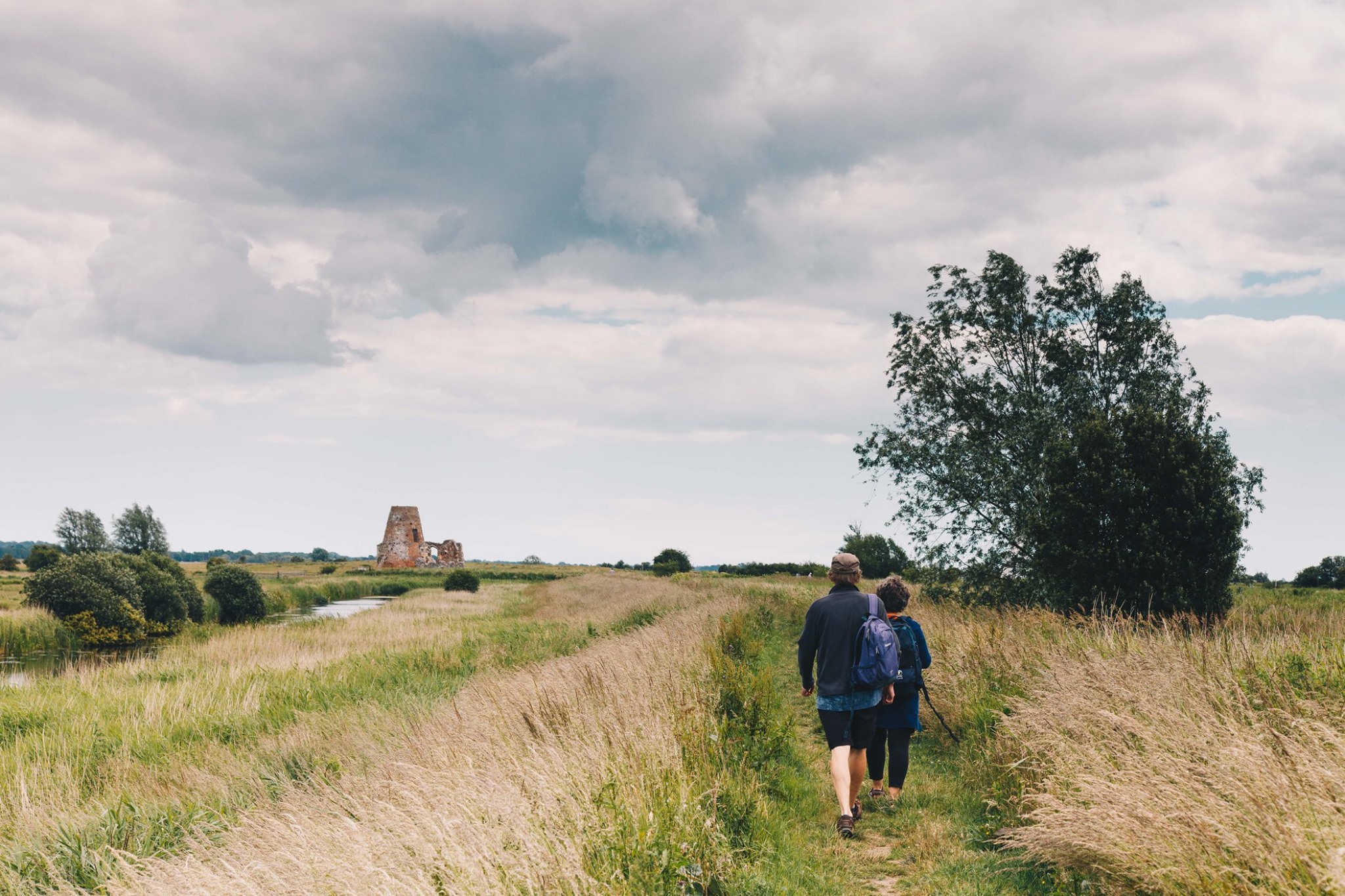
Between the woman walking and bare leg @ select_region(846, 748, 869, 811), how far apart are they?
1.77 ft

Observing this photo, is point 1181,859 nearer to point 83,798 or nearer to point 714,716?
point 714,716

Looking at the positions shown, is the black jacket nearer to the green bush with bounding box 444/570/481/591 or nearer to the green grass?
the green grass

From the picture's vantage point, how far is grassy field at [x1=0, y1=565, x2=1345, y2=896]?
410cm

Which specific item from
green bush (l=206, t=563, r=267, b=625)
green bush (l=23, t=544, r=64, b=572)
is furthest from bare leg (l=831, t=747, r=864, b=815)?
green bush (l=23, t=544, r=64, b=572)

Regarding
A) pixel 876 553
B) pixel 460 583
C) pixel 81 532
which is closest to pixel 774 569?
pixel 876 553

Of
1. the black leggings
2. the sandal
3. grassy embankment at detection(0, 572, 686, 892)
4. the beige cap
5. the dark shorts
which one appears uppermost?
the beige cap

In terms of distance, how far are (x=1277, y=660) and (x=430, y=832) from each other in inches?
291

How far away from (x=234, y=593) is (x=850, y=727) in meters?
38.0

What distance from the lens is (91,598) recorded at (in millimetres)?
27328

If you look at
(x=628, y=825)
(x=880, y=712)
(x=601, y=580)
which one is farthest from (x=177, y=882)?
(x=601, y=580)

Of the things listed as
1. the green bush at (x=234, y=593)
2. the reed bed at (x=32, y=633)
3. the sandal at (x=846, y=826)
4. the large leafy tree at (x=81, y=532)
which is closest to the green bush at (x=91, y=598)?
the reed bed at (x=32, y=633)

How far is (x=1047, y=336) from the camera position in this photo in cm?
2247

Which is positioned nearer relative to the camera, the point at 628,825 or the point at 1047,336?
the point at 628,825

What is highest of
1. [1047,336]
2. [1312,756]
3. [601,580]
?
[1047,336]
